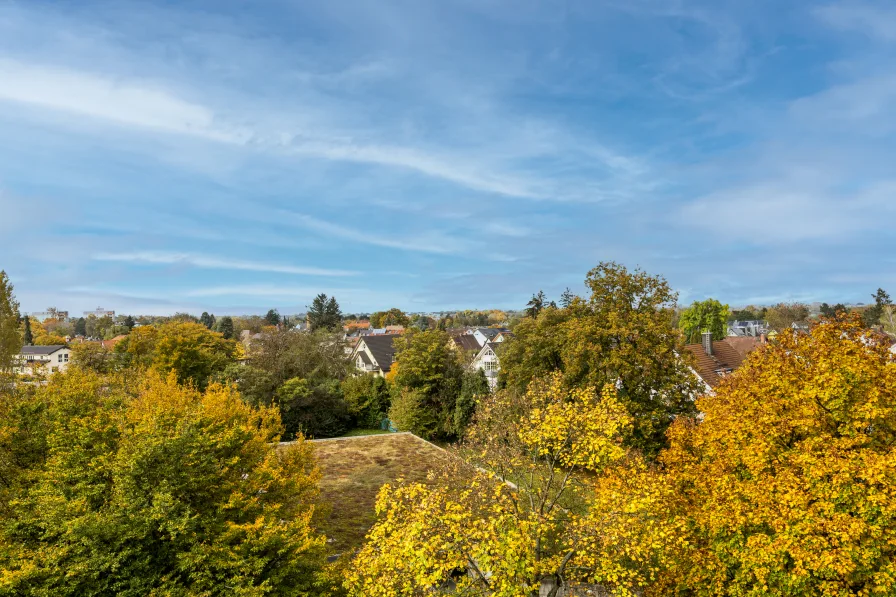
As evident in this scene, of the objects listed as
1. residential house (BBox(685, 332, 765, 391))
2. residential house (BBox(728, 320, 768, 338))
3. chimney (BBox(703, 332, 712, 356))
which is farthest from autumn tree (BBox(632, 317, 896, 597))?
residential house (BBox(728, 320, 768, 338))

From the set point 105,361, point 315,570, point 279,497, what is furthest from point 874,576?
point 105,361

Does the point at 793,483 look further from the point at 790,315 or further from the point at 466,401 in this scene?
the point at 790,315

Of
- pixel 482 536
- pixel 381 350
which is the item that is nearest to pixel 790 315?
pixel 381 350

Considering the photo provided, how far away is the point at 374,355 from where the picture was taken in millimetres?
56438

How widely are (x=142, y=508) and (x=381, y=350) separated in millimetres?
48914

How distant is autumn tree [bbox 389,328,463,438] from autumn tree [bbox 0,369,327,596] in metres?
22.8

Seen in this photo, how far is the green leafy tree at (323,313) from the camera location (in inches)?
3044

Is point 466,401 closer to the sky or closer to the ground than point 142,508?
closer to the ground

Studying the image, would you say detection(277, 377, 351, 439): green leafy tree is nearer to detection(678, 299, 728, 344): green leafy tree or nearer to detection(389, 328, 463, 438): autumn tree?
detection(389, 328, 463, 438): autumn tree

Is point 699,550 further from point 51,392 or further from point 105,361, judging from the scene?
point 105,361

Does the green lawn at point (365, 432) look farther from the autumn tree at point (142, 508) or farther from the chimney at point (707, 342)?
the autumn tree at point (142, 508)

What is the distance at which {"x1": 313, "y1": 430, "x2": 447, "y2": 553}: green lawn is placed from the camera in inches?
680

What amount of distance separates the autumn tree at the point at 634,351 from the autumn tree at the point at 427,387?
47.6 ft

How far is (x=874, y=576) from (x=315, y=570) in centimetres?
1052
